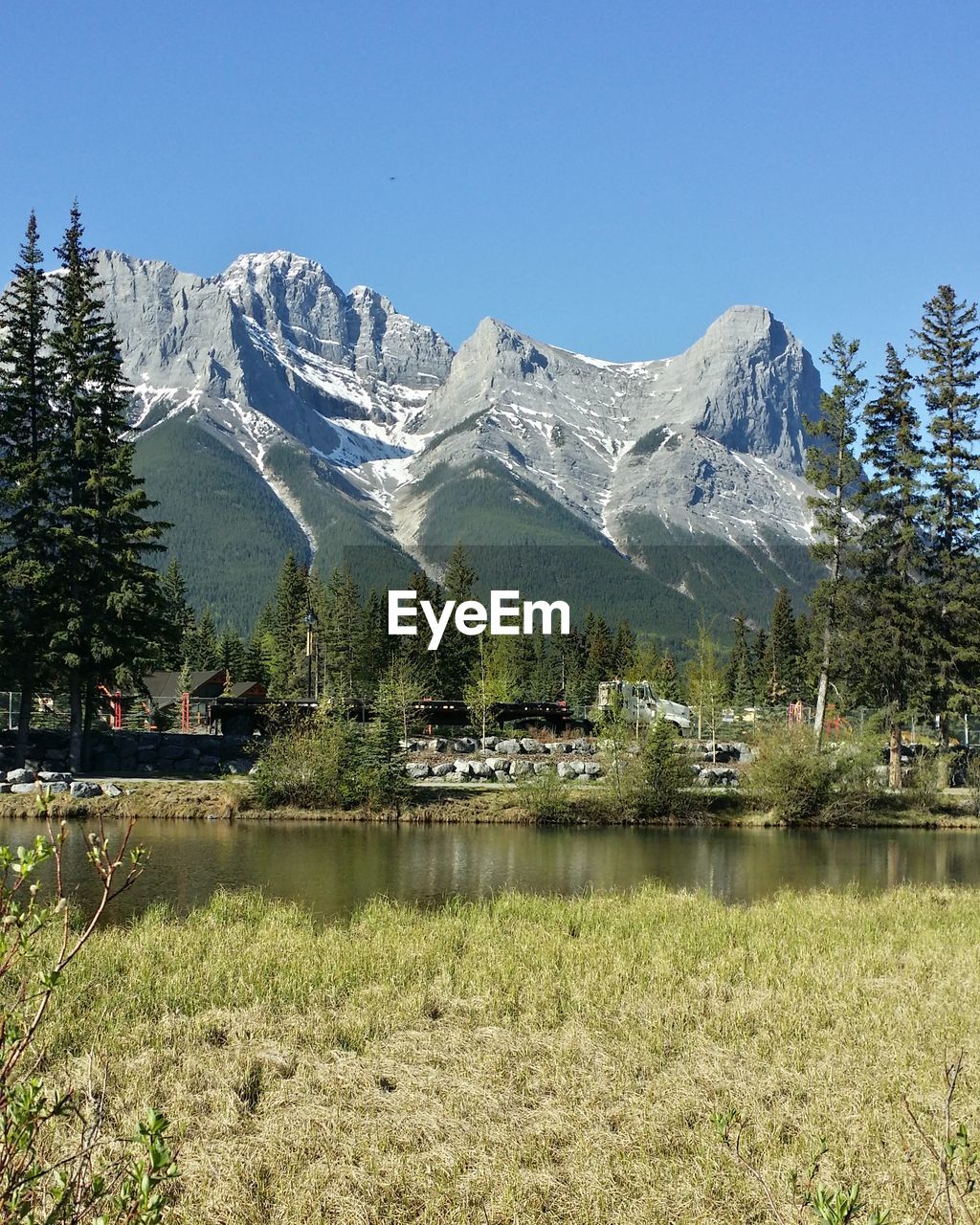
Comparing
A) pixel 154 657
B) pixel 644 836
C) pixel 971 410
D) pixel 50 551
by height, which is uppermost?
pixel 971 410

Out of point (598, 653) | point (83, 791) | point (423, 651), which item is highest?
point (598, 653)

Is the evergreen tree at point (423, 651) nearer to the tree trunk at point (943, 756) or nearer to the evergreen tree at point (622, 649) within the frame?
the evergreen tree at point (622, 649)

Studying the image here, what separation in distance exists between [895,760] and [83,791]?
2993cm

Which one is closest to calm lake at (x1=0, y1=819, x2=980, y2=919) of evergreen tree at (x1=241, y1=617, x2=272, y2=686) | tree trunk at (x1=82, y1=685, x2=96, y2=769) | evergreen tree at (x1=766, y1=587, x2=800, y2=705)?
tree trunk at (x1=82, y1=685, x2=96, y2=769)

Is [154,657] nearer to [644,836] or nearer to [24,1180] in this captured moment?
[644,836]

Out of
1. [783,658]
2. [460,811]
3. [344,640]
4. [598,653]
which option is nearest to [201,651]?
[344,640]

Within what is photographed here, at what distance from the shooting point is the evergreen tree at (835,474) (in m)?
43.2

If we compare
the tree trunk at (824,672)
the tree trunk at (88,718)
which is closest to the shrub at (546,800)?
the tree trunk at (824,672)

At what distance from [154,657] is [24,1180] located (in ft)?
118

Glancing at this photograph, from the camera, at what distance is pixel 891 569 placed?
1736 inches

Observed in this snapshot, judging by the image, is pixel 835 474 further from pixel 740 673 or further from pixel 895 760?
pixel 740 673

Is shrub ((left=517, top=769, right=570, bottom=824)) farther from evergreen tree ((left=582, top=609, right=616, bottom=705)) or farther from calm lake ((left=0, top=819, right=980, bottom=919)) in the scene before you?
evergreen tree ((left=582, top=609, right=616, bottom=705))

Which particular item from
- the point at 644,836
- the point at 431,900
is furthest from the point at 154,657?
the point at 431,900

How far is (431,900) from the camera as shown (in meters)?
18.3
